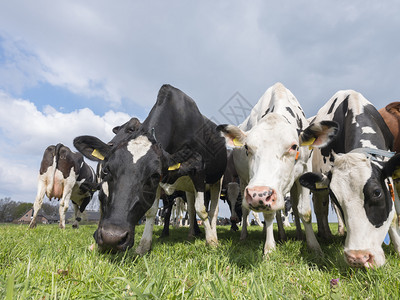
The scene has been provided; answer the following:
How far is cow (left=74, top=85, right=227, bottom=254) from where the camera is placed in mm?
3217

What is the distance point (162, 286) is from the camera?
1.87 m

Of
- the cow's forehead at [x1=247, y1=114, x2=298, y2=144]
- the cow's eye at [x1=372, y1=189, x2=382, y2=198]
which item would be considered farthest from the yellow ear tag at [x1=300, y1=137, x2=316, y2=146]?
the cow's eye at [x1=372, y1=189, x2=382, y2=198]

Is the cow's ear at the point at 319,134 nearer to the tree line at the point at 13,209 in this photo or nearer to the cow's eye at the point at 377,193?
the cow's eye at the point at 377,193

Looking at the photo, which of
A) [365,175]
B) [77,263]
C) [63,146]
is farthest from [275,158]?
[63,146]

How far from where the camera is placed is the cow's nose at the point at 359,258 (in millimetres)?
2672

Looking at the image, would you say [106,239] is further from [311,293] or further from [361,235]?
[361,235]

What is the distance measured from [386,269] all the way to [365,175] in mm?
1026

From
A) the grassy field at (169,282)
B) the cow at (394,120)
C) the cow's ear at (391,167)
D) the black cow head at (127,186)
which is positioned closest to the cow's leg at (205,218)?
the black cow head at (127,186)

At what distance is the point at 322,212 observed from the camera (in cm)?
656

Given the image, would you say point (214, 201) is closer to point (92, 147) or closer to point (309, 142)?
point (309, 142)

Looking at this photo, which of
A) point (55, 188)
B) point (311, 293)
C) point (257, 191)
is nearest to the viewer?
point (311, 293)

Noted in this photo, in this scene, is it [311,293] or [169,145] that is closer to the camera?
[311,293]

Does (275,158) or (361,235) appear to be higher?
(275,158)

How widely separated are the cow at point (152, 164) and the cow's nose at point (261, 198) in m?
1.34
